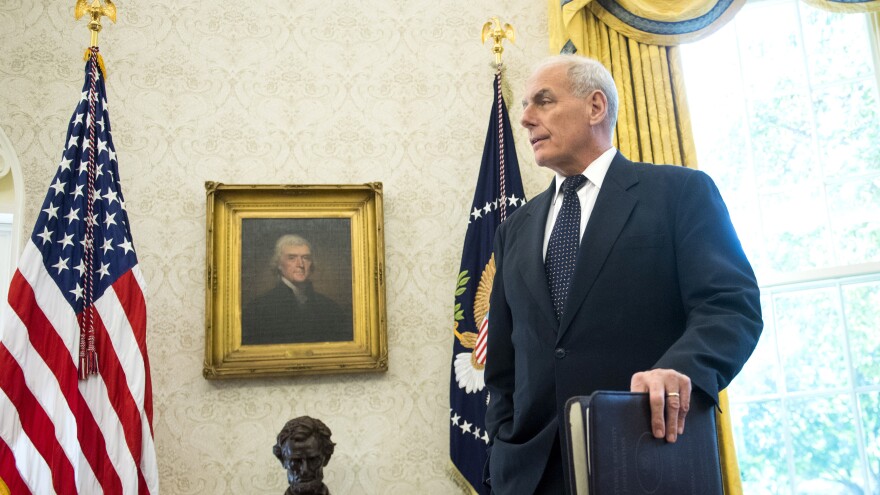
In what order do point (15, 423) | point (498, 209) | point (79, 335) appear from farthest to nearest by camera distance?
point (498, 209) → point (79, 335) → point (15, 423)

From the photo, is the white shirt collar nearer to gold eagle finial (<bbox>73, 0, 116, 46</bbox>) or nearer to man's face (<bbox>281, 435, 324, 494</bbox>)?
man's face (<bbox>281, 435, 324, 494</bbox>)

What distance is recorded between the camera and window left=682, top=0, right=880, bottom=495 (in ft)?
12.9

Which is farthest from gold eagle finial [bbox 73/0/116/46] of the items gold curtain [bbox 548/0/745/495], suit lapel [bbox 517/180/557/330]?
suit lapel [bbox 517/180/557/330]

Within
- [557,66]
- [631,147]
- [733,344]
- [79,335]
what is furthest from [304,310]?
[733,344]

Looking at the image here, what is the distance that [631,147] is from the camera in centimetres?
400

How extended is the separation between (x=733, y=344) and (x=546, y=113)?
2.90 feet

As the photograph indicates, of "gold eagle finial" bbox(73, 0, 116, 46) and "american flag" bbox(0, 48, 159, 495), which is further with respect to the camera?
"gold eagle finial" bbox(73, 0, 116, 46)

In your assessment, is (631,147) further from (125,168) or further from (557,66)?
(125,168)

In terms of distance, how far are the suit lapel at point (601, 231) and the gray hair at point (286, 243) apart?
220 centimetres

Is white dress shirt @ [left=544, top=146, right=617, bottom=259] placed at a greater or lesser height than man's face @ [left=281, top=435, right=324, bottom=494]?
greater

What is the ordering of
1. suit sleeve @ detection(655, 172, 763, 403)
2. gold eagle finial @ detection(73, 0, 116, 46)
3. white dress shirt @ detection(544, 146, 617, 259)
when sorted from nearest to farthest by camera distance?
suit sleeve @ detection(655, 172, 763, 403), white dress shirt @ detection(544, 146, 617, 259), gold eagle finial @ detection(73, 0, 116, 46)

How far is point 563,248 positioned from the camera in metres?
1.94

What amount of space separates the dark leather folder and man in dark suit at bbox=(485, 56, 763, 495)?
0.17 metres

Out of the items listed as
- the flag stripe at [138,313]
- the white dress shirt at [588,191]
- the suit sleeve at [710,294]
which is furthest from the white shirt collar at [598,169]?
the flag stripe at [138,313]
